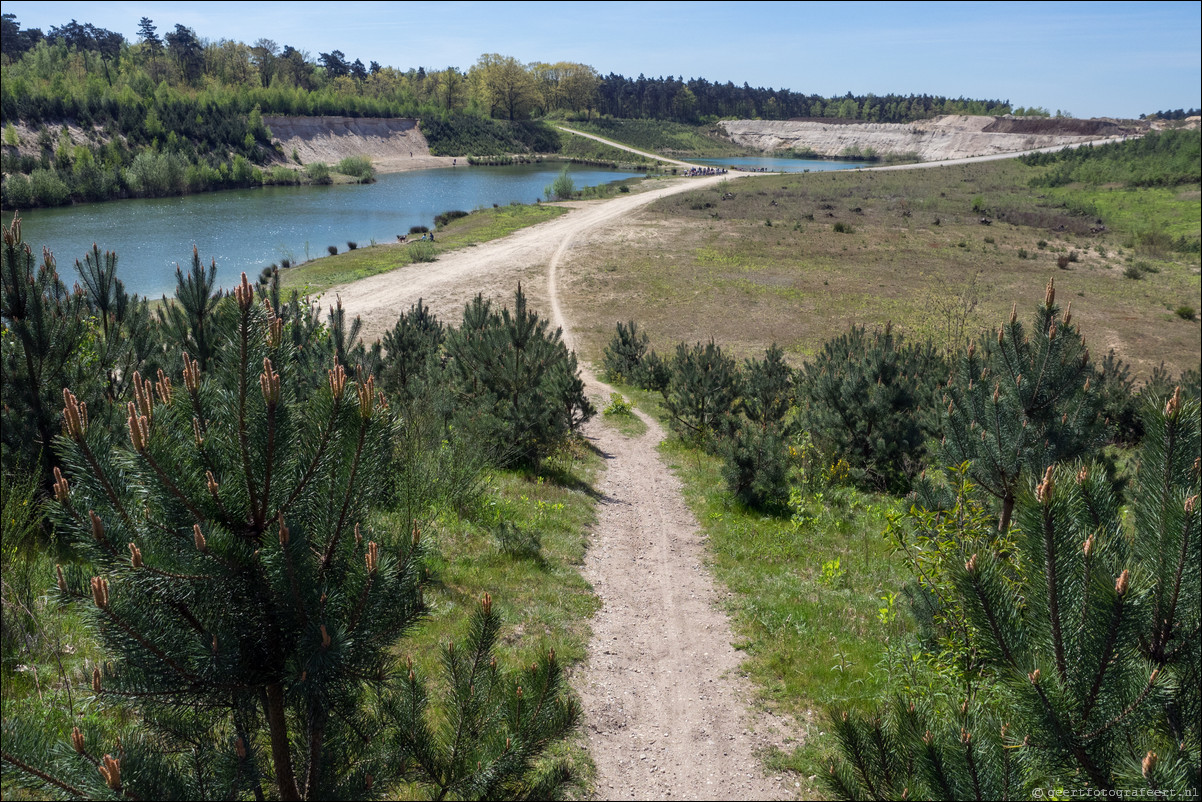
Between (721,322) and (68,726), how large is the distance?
25.3 meters

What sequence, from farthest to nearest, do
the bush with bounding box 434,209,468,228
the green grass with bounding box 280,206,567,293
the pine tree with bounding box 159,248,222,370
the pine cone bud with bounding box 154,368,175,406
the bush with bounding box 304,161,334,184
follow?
1. the bush with bounding box 304,161,334,184
2. the bush with bounding box 434,209,468,228
3. the green grass with bounding box 280,206,567,293
4. the pine tree with bounding box 159,248,222,370
5. the pine cone bud with bounding box 154,368,175,406

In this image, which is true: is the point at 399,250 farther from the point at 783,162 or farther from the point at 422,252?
the point at 783,162

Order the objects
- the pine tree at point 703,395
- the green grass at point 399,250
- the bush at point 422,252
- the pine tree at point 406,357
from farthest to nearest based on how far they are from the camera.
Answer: the bush at point 422,252 < the green grass at point 399,250 < the pine tree at point 703,395 < the pine tree at point 406,357

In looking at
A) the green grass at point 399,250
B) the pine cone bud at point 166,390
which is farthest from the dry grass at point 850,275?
the pine cone bud at point 166,390

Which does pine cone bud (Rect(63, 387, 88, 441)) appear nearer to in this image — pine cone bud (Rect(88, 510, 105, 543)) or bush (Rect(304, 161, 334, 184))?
pine cone bud (Rect(88, 510, 105, 543))

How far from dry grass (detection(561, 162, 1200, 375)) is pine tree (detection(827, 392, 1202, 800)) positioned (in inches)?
819

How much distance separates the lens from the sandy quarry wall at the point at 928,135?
113062 millimetres

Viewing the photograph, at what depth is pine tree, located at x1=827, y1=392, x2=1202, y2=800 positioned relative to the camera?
6.04ft

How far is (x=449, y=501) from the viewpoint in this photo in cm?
907

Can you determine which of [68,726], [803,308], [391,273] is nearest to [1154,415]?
[68,726]

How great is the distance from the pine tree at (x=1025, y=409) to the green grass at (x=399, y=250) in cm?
1707

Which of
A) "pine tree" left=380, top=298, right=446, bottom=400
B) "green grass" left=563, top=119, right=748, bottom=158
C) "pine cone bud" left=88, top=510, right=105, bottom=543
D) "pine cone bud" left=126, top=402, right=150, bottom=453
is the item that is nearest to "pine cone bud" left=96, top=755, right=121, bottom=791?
"pine cone bud" left=88, top=510, right=105, bottom=543

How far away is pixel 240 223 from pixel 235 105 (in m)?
40.6

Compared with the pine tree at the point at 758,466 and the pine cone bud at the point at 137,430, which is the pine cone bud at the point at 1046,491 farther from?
the pine tree at the point at 758,466
